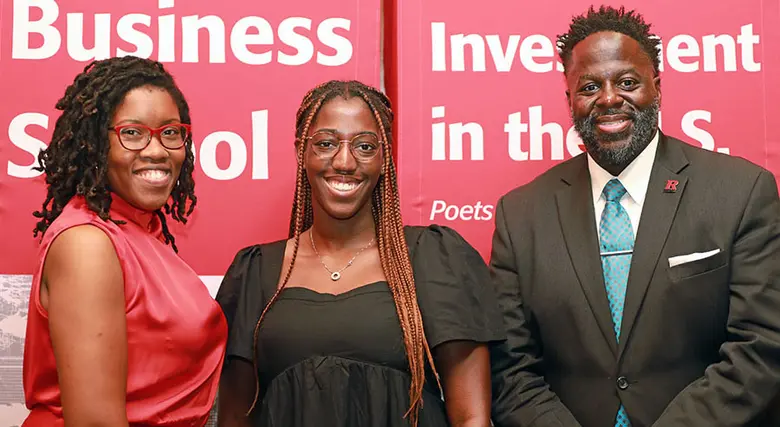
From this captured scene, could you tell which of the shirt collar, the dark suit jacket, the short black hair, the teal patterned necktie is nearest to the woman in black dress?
the dark suit jacket

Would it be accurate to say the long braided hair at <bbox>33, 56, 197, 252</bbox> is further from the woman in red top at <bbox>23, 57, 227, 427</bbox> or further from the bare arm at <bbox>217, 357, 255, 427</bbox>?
the bare arm at <bbox>217, 357, 255, 427</bbox>

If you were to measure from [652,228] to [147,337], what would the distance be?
4.31ft

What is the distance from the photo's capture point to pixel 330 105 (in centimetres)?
223

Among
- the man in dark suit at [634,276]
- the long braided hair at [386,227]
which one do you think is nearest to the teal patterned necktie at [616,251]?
the man in dark suit at [634,276]

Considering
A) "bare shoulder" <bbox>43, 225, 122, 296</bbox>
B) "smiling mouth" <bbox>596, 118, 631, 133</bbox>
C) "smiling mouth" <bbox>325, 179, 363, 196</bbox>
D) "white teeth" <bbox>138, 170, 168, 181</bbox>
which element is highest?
"smiling mouth" <bbox>596, 118, 631, 133</bbox>

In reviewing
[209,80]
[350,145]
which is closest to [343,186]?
[350,145]

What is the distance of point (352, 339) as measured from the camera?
2037mm

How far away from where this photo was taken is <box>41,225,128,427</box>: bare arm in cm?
164

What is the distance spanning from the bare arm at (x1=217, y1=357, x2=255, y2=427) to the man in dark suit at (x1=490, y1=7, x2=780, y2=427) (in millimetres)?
675

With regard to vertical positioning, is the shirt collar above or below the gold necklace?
above

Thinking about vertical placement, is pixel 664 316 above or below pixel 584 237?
below

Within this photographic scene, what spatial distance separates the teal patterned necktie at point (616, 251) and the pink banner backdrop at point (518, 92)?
1.91 feet

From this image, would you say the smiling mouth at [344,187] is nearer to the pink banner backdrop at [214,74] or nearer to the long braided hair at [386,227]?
the long braided hair at [386,227]

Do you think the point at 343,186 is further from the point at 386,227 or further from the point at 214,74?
the point at 214,74
